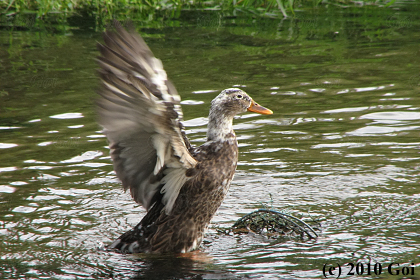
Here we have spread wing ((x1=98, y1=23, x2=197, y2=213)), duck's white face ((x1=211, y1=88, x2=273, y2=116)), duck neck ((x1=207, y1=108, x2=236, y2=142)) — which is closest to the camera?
spread wing ((x1=98, y1=23, x2=197, y2=213))

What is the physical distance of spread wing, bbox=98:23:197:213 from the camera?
459cm

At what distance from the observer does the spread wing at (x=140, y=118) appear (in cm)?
459

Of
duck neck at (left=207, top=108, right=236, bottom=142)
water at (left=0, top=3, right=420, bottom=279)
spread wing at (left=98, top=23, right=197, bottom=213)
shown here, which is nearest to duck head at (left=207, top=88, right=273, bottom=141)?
duck neck at (left=207, top=108, right=236, bottom=142)

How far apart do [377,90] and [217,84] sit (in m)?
2.51

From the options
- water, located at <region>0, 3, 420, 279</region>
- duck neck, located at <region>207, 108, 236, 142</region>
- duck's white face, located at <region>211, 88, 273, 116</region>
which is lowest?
water, located at <region>0, 3, 420, 279</region>

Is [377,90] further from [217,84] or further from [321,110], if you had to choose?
[217,84]

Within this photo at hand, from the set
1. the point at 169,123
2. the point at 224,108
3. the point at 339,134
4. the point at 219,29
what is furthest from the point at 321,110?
the point at 219,29

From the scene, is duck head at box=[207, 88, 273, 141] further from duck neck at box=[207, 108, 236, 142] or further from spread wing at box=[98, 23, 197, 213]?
spread wing at box=[98, 23, 197, 213]

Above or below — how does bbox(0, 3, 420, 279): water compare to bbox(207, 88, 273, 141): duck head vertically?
below

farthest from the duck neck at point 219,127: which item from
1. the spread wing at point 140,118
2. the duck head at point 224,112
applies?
the spread wing at point 140,118

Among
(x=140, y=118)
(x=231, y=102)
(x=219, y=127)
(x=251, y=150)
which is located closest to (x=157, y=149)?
(x=140, y=118)

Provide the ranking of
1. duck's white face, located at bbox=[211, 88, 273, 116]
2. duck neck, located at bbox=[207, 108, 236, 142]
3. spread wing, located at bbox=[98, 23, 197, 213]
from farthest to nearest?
duck's white face, located at bbox=[211, 88, 273, 116]
duck neck, located at bbox=[207, 108, 236, 142]
spread wing, located at bbox=[98, 23, 197, 213]

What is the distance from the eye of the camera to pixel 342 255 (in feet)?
16.8

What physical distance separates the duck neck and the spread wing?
0.53 metres
